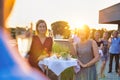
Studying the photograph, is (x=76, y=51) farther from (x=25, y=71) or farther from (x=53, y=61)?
(x=25, y=71)

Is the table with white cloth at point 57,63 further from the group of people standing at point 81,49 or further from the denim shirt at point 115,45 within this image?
the denim shirt at point 115,45

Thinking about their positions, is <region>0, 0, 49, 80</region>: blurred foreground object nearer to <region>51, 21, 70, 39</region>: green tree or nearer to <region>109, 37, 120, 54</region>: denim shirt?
<region>109, 37, 120, 54</region>: denim shirt

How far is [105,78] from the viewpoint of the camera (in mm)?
10875

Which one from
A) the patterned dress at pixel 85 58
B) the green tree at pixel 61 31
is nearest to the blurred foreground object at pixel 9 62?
the patterned dress at pixel 85 58

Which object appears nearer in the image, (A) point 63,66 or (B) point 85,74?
(B) point 85,74

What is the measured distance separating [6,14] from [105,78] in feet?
33.5

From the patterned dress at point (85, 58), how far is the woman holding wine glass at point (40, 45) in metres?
0.53

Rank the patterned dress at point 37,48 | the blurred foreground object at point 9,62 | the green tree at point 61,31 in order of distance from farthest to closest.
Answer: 1. the green tree at point 61,31
2. the patterned dress at point 37,48
3. the blurred foreground object at point 9,62

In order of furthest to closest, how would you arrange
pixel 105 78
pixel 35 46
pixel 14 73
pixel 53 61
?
pixel 105 78 < pixel 53 61 < pixel 35 46 < pixel 14 73

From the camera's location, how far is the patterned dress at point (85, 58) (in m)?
6.02

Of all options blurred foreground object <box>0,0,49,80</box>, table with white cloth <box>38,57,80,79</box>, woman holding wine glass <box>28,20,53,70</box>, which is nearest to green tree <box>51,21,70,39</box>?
table with white cloth <box>38,57,80,79</box>

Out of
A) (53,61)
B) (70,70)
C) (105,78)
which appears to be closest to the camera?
(53,61)

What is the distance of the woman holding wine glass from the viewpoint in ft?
19.6

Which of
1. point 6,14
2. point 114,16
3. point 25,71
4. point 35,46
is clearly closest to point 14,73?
point 25,71
